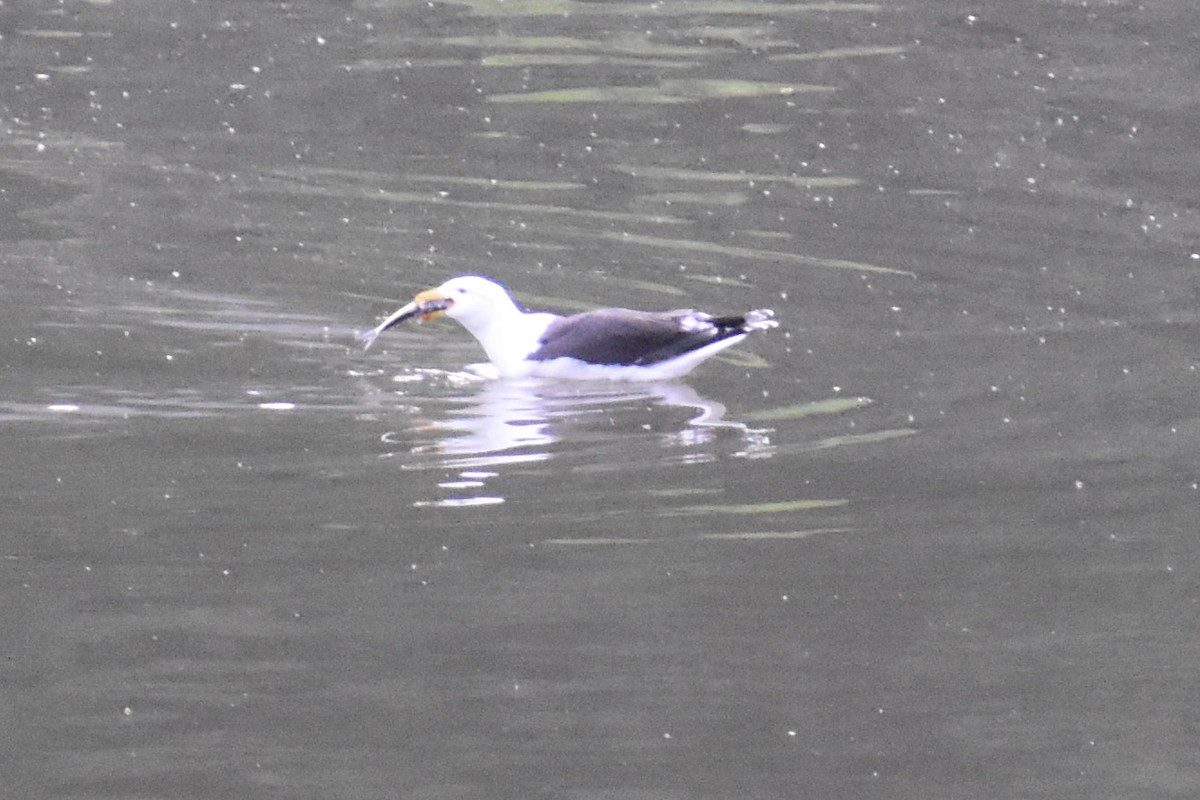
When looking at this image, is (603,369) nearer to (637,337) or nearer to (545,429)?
(637,337)

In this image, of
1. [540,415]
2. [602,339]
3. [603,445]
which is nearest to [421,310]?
[602,339]

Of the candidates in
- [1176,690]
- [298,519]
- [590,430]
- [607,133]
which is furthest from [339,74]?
[1176,690]

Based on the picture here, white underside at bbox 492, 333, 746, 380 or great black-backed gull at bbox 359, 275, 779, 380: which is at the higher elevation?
great black-backed gull at bbox 359, 275, 779, 380

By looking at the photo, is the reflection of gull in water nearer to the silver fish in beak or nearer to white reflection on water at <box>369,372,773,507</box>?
white reflection on water at <box>369,372,773,507</box>

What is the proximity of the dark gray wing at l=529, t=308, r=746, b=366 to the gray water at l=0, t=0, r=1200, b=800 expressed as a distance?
0.21 metres

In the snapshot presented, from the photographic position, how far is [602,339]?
11055 millimetres

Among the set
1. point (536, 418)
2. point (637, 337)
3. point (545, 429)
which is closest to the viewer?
point (545, 429)

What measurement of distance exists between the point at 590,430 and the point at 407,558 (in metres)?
2.19

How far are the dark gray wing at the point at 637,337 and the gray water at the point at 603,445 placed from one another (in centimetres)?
21

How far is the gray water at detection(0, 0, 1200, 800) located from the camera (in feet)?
21.5

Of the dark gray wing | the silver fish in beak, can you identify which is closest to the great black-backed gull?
the dark gray wing

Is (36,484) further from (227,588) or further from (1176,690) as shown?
(1176,690)

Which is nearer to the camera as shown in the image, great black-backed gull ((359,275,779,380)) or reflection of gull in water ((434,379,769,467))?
reflection of gull in water ((434,379,769,467))

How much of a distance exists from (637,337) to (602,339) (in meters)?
0.16
